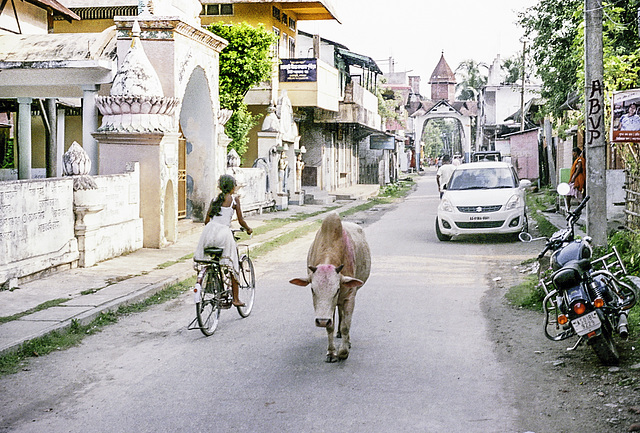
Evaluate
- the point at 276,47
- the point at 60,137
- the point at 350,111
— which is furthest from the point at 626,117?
the point at 350,111

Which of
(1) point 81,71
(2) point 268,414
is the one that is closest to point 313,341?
(2) point 268,414

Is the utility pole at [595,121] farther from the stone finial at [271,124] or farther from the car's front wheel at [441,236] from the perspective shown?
the stone finial at [271,124]

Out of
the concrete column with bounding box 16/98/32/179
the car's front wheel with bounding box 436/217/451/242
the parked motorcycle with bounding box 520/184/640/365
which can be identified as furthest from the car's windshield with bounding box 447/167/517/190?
the concrete column with bounding box 16/98/32/179

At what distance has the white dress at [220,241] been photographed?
335 inches

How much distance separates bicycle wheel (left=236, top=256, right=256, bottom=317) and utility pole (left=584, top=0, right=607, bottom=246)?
442 centimetres

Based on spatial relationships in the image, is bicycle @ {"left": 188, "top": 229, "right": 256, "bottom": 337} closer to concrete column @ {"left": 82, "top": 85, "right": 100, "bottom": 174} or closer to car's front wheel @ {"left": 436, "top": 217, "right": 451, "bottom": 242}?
car's front wheel @ {"left": 436, "top": 217, "right": 451, "bottom": 242}

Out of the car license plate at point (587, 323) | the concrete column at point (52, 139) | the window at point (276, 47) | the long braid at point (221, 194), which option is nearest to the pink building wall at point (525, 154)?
the window at point (276, 47)

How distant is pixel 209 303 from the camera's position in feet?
27.2

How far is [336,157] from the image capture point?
41.8 metres

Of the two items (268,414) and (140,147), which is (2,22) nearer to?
(140,147)

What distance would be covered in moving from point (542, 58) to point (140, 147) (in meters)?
13.4

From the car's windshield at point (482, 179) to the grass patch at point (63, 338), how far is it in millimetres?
9080

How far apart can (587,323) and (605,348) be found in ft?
1.27

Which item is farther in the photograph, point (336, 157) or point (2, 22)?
point (336, 157)
